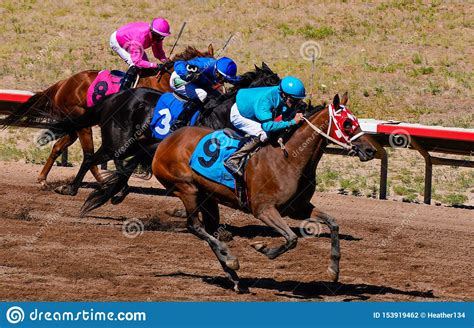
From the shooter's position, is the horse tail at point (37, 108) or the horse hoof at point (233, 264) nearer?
the horse hoof at point (233, 264)

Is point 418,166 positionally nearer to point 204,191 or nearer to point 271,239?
point 271,239

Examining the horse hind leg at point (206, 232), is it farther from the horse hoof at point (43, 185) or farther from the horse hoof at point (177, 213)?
the horse hoof at point (43, 185)

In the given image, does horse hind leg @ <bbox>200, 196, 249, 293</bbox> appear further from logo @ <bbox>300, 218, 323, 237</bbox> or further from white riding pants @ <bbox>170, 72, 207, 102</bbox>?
white riding pants @ <bbox>170, 72, 207, 102</bbox>

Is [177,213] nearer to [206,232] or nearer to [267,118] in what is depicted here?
[206,232]

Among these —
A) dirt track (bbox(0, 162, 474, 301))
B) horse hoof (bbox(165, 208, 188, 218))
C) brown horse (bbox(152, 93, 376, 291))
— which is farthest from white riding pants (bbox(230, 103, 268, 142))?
horse hoof (bbox(165, 208, 188, 218))

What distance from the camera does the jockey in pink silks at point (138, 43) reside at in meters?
12.4

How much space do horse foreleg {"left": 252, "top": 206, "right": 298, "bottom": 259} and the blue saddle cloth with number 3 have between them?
113 inches

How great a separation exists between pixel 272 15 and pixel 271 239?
19792 mm

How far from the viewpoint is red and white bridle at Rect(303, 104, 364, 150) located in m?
8.19

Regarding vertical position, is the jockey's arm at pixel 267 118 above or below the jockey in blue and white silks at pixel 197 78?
above

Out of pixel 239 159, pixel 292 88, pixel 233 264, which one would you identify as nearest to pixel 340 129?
pixel 292 88

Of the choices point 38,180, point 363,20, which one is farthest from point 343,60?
point 38,180

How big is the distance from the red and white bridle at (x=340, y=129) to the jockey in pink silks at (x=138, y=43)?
4450 millimetres

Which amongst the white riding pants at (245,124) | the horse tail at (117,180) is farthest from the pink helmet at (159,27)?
the white riding pants at (245,124)
